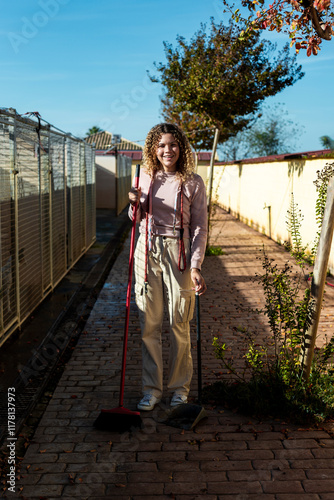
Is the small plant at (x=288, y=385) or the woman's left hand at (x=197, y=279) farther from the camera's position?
the small plant at (x=288, y=385)

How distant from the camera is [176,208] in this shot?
Result: 4.03m

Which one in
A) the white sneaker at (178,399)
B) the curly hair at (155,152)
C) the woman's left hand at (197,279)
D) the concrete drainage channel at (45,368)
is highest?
the curly hair at (155,152)

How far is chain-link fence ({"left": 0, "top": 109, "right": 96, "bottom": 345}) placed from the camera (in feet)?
18.8

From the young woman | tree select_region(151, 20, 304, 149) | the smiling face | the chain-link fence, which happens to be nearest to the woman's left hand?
the young woman

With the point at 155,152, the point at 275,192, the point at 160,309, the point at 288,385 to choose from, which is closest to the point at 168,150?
the point at 155,152

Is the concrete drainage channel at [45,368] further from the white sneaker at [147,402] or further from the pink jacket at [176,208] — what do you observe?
the pink jacket at [176,208]

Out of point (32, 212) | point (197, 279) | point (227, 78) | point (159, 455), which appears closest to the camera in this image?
point (159, 455)

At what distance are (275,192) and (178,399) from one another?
1206cm

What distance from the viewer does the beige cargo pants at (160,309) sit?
409cm

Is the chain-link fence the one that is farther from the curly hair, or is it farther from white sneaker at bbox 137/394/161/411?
white sneaker at bbox 137/394/161/411

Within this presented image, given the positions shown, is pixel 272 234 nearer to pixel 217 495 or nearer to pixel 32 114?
pixel 32 114

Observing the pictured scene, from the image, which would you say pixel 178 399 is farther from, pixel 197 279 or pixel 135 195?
pixel 135 195

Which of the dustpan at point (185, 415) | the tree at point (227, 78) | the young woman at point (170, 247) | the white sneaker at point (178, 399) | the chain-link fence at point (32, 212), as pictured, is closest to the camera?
the dustpan at point (185, 415)

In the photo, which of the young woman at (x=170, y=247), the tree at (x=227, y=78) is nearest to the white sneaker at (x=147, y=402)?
the young woman at (x=170, y=247)
